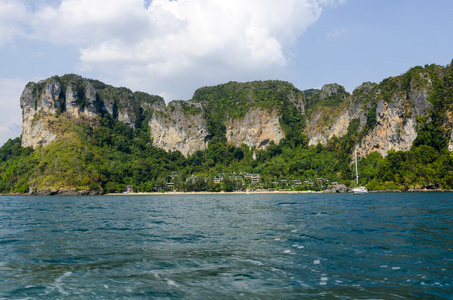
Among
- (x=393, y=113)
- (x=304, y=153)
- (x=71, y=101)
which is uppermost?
(x=71, y=101)

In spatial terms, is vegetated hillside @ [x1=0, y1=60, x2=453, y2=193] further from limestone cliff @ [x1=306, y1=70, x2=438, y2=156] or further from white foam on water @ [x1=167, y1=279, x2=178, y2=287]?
white foam on water @ [x1=167, y1=279, x2=178, y2=287]

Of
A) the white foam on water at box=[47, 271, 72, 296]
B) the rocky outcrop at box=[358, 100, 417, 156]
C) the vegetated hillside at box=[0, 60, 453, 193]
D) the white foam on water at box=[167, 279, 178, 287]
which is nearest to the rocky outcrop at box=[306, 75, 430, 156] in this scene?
the rocky outcrop at box=[358, 100, 417, 156]

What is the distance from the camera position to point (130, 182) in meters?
166

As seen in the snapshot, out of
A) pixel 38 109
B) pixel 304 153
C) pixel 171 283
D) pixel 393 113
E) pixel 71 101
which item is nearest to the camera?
pixel 171 283

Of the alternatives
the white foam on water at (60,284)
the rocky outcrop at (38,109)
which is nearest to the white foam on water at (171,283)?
the white foam on water at (60,284)

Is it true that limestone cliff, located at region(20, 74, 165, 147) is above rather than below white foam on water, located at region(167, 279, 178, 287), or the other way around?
above

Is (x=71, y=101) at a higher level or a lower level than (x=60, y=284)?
higher

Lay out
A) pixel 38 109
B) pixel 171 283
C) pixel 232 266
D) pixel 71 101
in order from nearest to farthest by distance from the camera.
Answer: pixel 171 283
pixel 232 266
pixel 38 109
pixel 71 101

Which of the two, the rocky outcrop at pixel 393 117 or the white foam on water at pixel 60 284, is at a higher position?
the rocky outcrop at pixel 393 117

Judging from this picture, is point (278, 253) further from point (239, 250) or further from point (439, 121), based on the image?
point (439, 121)

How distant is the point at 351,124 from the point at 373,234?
Answer: 186m

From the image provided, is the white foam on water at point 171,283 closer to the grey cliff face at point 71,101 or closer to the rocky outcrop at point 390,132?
the rocky outcrop at point 390,132

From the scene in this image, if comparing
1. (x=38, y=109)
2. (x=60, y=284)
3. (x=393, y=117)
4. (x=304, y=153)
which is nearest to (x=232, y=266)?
(x=60, y=284)

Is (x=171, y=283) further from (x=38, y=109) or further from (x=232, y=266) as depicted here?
(x=38, y=109)
